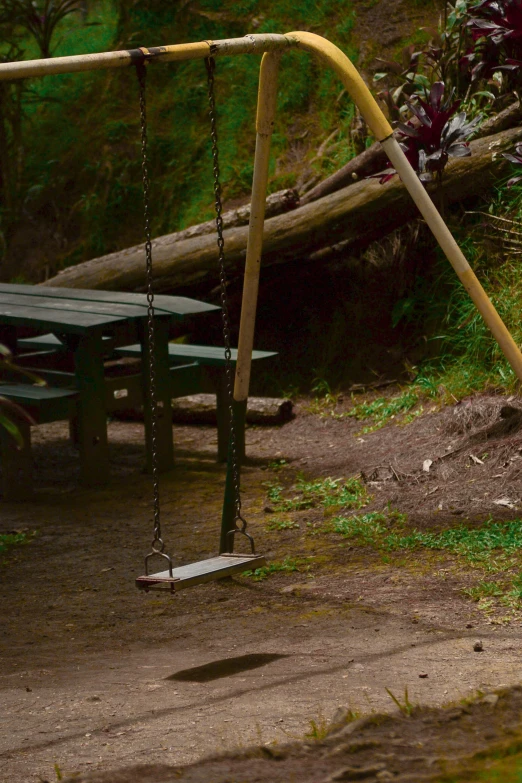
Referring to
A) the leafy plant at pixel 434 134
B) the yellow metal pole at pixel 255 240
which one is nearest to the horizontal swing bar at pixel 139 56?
the yellow metal pole at pixel 255 240

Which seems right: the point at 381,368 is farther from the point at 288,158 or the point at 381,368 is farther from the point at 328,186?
the point at 288,158

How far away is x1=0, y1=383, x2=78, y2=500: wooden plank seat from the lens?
19.3ft

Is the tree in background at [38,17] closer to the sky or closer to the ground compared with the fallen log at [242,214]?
closer to the sky

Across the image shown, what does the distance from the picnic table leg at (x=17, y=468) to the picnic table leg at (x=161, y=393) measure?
0.70 metres

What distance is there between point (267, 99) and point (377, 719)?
2.41 m

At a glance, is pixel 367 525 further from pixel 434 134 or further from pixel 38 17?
pixel 38 17

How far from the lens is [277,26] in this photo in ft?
34.6

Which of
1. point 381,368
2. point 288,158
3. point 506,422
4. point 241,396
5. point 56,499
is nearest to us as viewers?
point 241,396

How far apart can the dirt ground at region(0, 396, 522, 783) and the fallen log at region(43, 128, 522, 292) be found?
1.47 meters

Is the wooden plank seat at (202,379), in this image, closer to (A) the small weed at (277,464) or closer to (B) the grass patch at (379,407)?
(A) the small weed at (277,464)

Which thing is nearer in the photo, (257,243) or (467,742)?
(467,742)

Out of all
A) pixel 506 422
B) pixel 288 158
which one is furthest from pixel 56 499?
pixel 288 158

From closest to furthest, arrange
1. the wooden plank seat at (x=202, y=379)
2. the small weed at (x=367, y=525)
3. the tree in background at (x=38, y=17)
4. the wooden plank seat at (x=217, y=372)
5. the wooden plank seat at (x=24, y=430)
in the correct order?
the small weed at (x=367, y=525)
the wooden plank seat at (x=24, y=430)
the wooden plank seat at (x=202, y=379)
the wooden plank seat at (x=217, y=372)
the tree in background at (x=38, y=17)

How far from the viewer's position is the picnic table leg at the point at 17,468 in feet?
19.5
